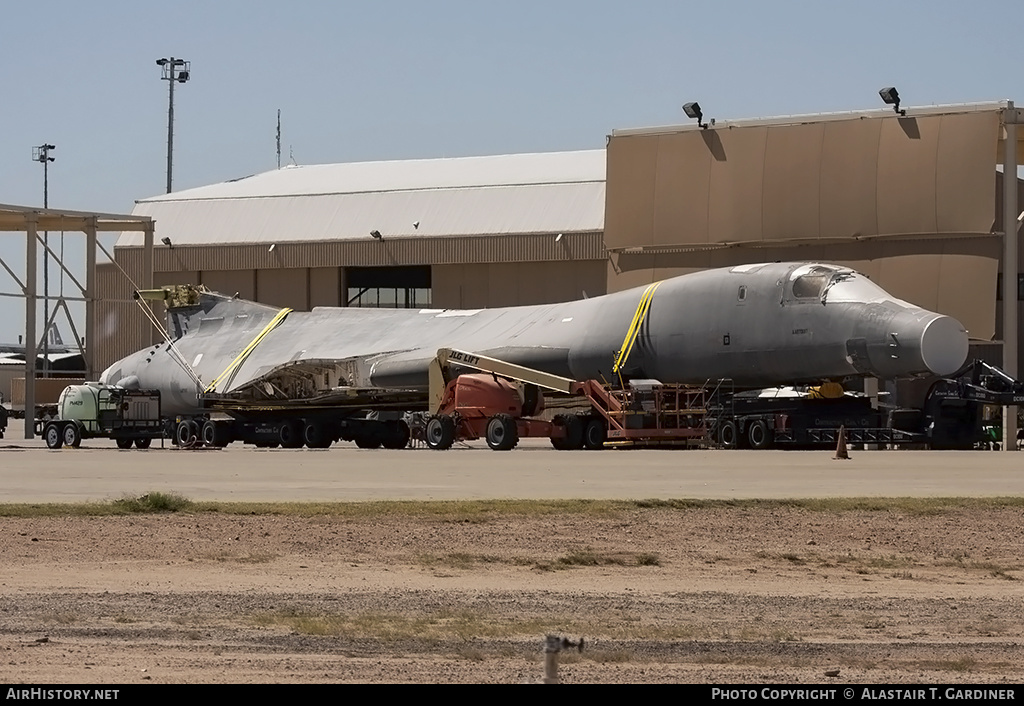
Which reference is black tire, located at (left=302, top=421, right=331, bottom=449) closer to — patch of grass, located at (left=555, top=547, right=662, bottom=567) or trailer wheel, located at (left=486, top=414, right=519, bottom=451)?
trailer wheel, located at (left=486, top=414, right=519, bottom=451)

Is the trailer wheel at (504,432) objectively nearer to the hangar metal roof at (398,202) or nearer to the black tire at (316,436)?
the black tire at (316,436)

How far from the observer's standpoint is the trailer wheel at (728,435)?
3812cm

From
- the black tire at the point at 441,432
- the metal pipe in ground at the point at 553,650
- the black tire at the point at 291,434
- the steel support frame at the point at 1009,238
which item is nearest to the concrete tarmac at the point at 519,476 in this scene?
the black tire at the point at 441,432

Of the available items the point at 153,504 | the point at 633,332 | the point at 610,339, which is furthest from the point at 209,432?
the point at 153,504

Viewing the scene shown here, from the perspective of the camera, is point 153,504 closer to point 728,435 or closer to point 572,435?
point 572,435

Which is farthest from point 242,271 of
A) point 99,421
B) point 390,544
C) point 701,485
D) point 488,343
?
point 390,544

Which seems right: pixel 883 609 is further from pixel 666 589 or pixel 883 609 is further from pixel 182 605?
pixel 182 605

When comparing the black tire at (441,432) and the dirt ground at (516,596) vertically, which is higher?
the black tire at (441,432)

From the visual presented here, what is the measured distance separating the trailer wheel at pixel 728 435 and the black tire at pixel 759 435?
1.01ft

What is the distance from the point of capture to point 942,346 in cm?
3409

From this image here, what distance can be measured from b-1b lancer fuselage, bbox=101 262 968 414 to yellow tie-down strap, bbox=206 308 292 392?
0.28 feet

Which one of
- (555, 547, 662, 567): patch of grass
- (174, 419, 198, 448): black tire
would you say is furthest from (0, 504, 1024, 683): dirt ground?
(174, 419, 198, 448): black tire

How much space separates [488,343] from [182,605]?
31471 mm

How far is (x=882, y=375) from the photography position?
35.1 metres
